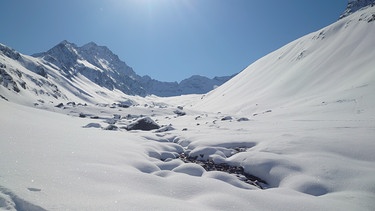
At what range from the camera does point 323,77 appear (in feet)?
220

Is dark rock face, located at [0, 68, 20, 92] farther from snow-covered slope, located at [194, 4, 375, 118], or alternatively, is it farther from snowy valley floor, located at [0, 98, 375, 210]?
snowy valley floor, located at [0, 98, 375, 210]

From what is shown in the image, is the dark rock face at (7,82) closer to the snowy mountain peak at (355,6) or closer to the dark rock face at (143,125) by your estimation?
the dark rock face at (143,125)

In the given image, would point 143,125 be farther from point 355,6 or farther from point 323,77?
point 355,6

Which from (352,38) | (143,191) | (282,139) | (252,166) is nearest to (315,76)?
(352,38)

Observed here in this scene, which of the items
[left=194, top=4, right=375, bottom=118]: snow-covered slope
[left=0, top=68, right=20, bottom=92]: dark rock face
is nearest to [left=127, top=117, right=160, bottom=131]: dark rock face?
[left=194, top=4, right=375, bottom=118]: snow-covered slope

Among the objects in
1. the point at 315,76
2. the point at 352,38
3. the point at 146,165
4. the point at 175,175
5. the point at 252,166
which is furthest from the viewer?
the point at 352,38

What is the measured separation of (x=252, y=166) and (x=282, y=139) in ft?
14.2

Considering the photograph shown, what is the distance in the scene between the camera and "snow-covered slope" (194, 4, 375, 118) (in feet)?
142

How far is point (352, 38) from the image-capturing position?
78938mm

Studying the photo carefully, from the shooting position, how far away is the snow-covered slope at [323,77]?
142 feet

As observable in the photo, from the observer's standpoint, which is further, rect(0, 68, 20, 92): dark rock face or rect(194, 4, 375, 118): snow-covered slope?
rect(0, 68, 20, 92): dark rock face

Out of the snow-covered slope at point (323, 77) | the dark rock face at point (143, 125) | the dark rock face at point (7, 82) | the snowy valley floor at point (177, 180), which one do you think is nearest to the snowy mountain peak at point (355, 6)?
the snow-covered slope at point (323, 77)

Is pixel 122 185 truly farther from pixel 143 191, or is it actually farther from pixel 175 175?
pixel 175 175

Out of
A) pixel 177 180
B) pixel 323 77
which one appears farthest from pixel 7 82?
pixel 177 180
